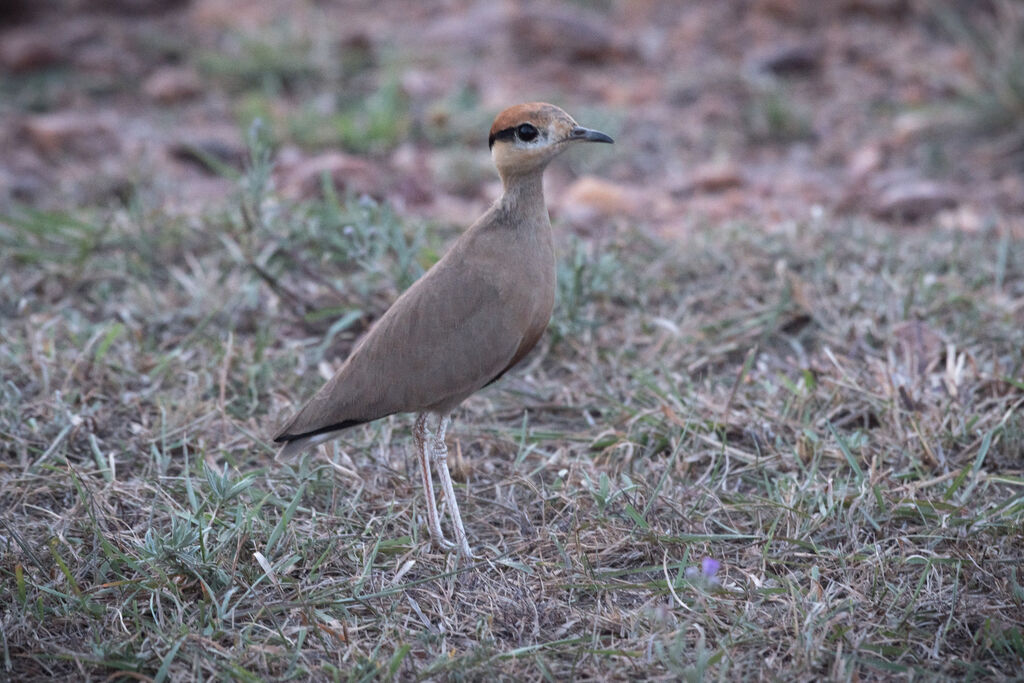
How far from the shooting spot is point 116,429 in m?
3.70

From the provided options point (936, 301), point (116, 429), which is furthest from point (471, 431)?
point (936, 301)

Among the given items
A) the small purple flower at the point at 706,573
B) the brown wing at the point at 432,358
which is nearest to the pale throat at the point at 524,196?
the brown wing at the point at 432,358

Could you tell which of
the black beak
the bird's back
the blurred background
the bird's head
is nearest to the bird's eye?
the bird's head

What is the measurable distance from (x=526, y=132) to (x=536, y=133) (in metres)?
0.03

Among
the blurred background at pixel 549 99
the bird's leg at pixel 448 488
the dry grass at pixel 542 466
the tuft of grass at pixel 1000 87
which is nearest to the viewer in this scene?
the dry grass at pixel 542 466

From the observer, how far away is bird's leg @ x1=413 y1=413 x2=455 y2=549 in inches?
124

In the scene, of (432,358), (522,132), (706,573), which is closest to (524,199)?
(522,132)

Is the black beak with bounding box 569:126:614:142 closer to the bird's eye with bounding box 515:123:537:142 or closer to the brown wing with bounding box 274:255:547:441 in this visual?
the bird's eye with bounding box 515:123:537:142

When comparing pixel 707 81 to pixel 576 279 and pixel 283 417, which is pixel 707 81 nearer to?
pixel 576 279

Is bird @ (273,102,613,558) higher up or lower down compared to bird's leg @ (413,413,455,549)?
higher up

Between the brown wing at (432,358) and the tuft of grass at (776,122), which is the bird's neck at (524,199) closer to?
the brown wing at (432,358)

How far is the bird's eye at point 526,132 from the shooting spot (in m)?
3.15

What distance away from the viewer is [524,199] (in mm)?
3229

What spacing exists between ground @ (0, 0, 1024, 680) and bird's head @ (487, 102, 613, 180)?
99cm
